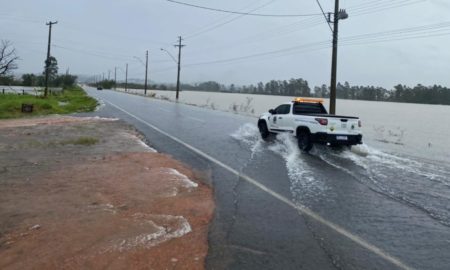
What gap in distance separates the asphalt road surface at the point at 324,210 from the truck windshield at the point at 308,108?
9.68 ft

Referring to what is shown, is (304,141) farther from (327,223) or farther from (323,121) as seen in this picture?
(327,223)

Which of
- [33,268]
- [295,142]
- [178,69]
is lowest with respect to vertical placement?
[33,268]

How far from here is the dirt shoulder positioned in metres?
5.23

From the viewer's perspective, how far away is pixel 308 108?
17172 millimetres

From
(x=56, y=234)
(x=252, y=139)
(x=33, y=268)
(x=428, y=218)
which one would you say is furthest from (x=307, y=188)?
(x=252, y=139)

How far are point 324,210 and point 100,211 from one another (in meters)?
3.43

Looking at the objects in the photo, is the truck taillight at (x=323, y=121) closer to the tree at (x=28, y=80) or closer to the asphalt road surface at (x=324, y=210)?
the asphalt road surface at (x=324, y=210)

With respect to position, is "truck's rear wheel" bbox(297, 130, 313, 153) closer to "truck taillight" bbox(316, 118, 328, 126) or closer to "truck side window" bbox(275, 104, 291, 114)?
"truck taillight" bbox(316, 118, 328, 126)

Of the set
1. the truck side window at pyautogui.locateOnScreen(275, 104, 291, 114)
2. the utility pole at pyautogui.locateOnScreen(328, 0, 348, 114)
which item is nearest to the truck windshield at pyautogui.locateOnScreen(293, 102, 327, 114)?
the truck side window at pyautogui.locateOnScreen(275, 104, 291, 114)

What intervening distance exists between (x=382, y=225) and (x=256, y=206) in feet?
6.39

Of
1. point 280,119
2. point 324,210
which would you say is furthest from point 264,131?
point 324,210

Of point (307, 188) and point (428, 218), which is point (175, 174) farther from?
point (428, 218)

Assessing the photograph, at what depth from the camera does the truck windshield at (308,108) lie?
16.9 m

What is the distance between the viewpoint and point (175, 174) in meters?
10.1
